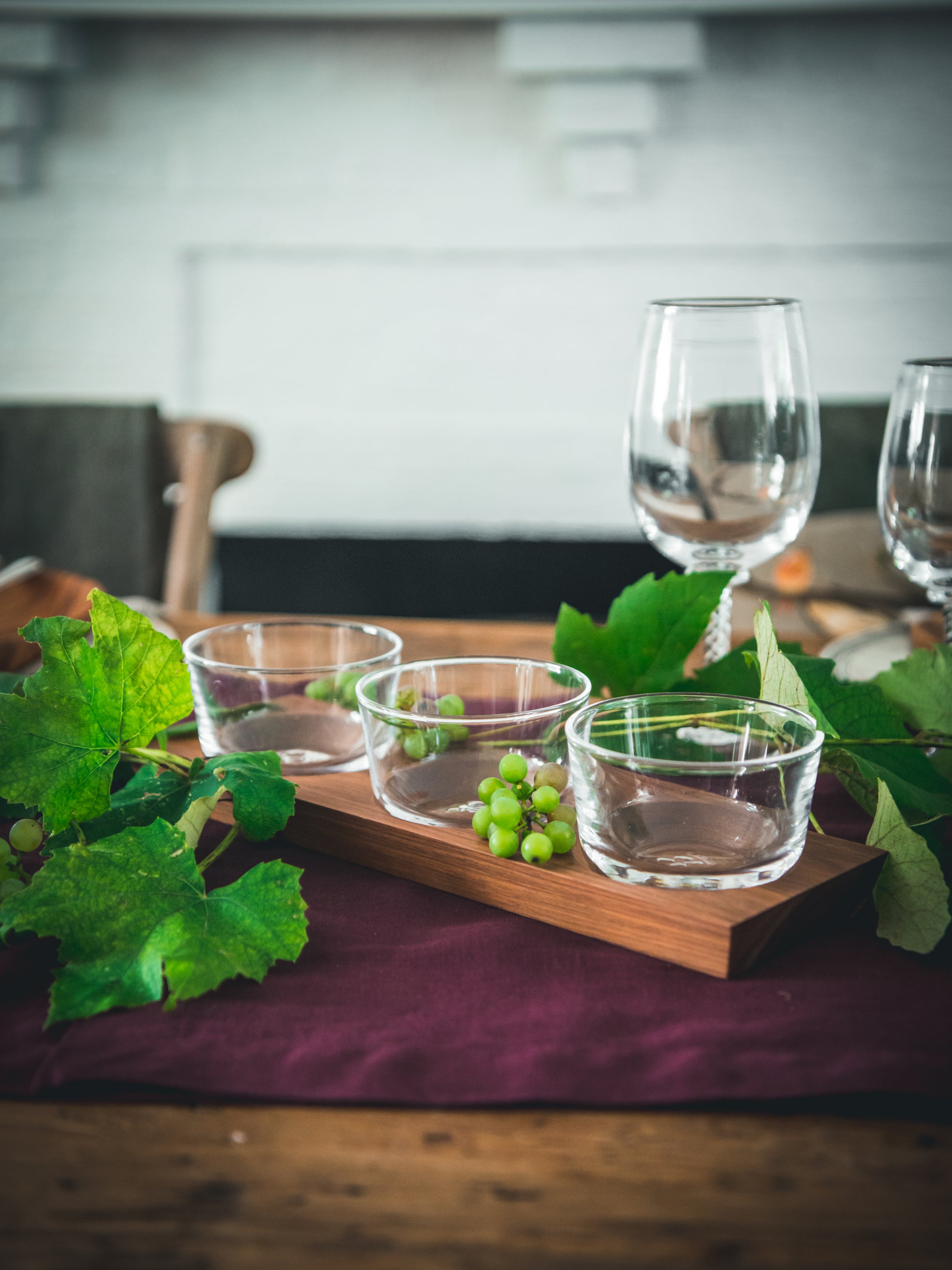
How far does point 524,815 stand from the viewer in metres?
0.39

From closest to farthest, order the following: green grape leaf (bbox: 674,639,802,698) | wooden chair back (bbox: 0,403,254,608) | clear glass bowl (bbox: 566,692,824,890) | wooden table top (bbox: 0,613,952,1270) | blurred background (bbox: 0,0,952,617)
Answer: wooden table top (bbox: 0,613,952,1270)
clear glass bowl (bbox: 566,692,824,890)
green grape leaf (bbox: 674,639,802,698)
wooden chair back (bbox: 0,403,254,608)
blurred background (bbox: 0,0,952,617)

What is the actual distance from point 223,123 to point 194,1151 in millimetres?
2945

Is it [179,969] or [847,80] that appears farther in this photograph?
[847,80]

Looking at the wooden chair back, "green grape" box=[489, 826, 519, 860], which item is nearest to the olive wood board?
"green grape" box=[489, 826, 519, 860]

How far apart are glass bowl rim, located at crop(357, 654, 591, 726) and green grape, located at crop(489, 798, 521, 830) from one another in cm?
3

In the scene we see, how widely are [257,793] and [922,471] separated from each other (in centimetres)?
Answer: 32

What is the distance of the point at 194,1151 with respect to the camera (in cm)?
28

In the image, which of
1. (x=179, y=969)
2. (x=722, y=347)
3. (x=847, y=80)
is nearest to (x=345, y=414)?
(x=847, y=80)

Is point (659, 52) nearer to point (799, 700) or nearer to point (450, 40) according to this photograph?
point (450, 40)

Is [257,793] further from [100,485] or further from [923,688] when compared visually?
[100,485]

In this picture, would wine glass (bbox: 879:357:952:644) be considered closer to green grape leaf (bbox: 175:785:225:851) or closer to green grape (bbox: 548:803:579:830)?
green grape (bbox: 548:803:579:830)

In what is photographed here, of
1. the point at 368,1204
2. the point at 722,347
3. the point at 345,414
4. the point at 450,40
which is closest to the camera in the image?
the point at 368,1204

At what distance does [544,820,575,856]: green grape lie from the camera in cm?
38

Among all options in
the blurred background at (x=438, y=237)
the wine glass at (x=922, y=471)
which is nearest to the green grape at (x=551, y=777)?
the wine glass at (x=922, y=471)
